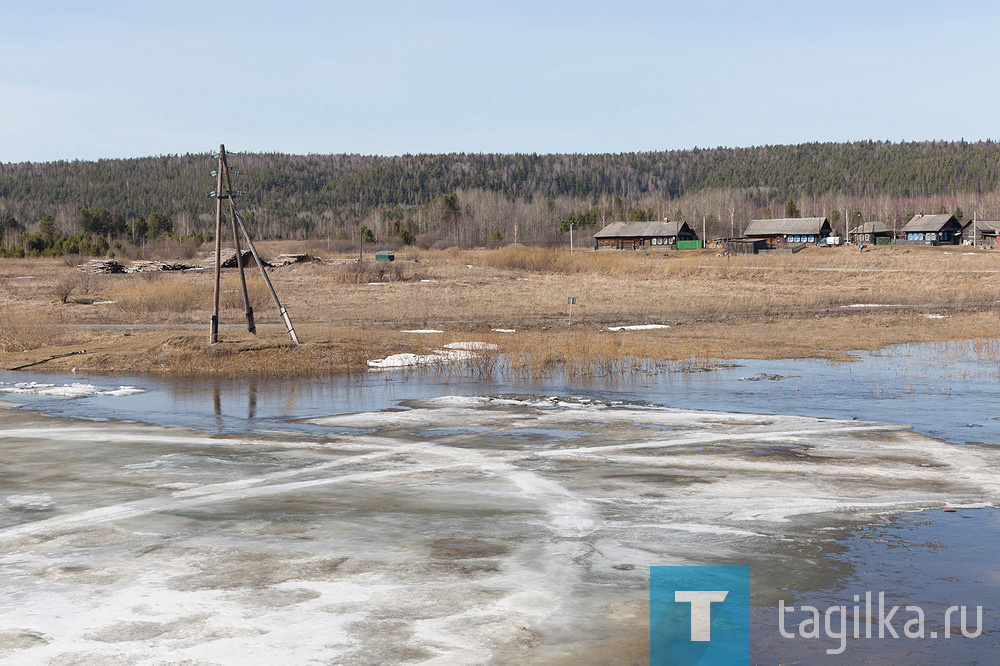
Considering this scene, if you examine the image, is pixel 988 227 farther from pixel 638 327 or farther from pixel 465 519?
pixel 465 519

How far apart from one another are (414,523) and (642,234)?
114556 millimetres

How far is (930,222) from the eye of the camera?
125m

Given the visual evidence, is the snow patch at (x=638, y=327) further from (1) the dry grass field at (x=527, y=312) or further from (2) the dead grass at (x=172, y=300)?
(2) the dead grass at (x=172, y=300)

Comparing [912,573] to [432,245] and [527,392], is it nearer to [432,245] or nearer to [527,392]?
[527,392]

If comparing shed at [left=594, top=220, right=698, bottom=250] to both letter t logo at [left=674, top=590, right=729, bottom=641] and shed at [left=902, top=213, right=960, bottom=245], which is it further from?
letter t logo at [left=674, top=590, right=729, bottom=641]

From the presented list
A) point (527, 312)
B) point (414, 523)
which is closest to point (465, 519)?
point (414, 523)

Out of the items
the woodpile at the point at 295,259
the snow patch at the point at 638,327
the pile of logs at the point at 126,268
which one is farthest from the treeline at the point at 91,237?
the snow patch at the point at 638,327

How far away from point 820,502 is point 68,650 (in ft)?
27.9

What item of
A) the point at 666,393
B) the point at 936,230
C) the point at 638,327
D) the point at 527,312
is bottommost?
the point at 666,393

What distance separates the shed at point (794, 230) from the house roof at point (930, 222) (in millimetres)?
11210

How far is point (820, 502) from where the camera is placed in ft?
39.7

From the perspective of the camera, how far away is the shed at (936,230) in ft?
406

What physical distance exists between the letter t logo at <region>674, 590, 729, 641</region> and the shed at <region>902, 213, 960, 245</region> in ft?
409

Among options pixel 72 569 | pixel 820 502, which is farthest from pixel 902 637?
pixel 72 569
